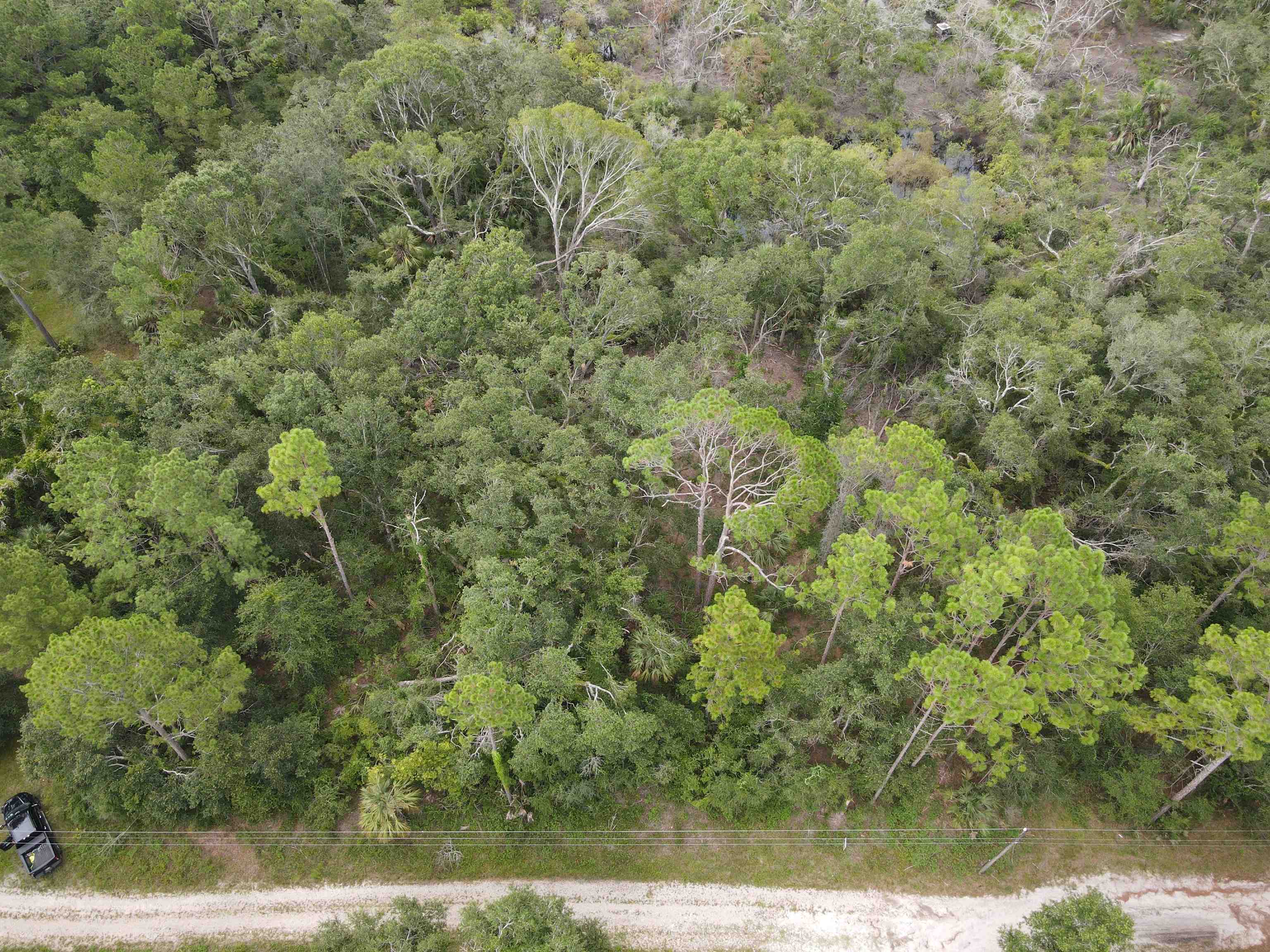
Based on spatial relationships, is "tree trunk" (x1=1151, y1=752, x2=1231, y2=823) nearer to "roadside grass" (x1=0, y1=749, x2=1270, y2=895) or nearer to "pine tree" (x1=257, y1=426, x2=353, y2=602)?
"roadside grass" (x1=0, y1=749, x2=1270, y2=895)

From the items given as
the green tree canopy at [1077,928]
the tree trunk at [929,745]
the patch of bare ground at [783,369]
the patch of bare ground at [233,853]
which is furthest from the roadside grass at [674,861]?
the patch of bare ground at [783,369]

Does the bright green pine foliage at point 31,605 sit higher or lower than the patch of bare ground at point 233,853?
higher

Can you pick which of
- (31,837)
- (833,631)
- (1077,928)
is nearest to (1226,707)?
(1077,928)

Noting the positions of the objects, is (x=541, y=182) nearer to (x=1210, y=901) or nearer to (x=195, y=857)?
(x=195, y=857)

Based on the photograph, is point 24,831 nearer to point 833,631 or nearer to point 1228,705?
point 833,631

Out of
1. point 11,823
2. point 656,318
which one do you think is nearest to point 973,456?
point 656,318

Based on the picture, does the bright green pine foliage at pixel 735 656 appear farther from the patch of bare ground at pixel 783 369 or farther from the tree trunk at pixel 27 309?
the tree trunk at pixel 27 309
